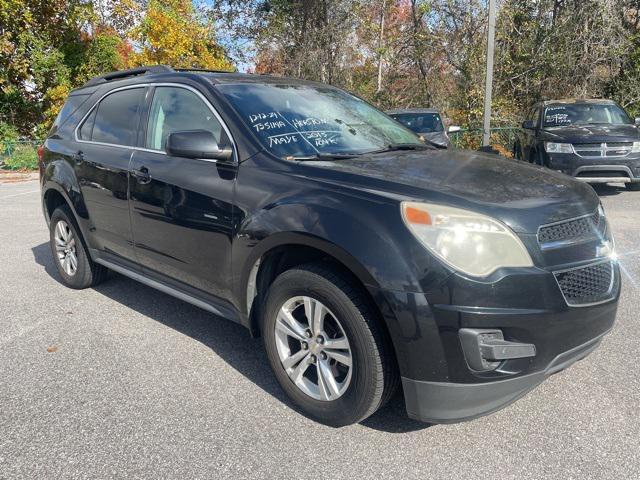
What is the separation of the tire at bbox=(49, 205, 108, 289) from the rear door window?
80cm

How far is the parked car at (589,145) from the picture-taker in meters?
8.88

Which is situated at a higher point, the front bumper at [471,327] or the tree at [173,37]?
the tree at [173,37]

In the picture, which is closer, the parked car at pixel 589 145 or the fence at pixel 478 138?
the parked car at pixel 589 145

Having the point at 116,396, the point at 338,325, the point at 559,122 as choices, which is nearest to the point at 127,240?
the point at 116,396

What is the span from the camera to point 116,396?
3018mm

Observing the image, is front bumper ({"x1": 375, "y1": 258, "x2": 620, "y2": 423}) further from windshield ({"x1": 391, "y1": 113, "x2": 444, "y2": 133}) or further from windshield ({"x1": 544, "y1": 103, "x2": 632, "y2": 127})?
windshield ({"x1": 391, "y1": 113, "x2": 444, "y2": 133})

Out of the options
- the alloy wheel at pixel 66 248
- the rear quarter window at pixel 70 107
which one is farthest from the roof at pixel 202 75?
the alloy wheel at pixel 66 248

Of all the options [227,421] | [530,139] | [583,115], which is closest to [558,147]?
[530,139]

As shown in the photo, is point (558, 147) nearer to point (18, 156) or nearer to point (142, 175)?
point (142, 175)

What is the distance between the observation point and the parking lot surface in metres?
2.39

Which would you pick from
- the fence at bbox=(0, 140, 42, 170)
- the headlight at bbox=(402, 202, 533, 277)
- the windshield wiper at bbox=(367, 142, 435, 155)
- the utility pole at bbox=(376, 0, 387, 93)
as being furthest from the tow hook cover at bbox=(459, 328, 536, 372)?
the utility pole at bbox=(376, 0, 387, 93)

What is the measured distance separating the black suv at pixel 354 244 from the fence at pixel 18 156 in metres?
15.7

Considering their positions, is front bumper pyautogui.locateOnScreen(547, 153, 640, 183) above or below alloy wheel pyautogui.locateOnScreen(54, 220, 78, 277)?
below

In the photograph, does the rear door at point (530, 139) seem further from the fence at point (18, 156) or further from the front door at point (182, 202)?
the fence at point (18, 156)
